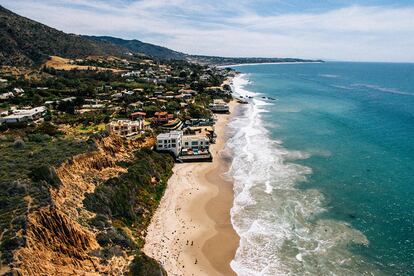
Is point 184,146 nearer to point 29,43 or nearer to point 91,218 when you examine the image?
point 91,218

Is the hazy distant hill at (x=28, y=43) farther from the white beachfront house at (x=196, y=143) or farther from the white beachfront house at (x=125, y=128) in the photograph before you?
the white beachfront house at (x=196, y=143)

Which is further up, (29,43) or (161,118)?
(29,43)

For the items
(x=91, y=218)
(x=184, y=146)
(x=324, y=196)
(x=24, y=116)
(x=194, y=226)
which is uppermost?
(x=24, y=116)

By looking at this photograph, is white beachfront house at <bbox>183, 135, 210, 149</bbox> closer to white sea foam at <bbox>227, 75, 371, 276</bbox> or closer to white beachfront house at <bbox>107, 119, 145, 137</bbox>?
white sea foam at <bbox>227, 75, 371, 276</bbox>

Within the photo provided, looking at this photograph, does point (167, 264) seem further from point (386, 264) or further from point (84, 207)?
point (386, 264)

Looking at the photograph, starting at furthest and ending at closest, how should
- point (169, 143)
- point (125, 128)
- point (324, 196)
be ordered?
point (125, 128)
point (169, 143)
point (324, 196)

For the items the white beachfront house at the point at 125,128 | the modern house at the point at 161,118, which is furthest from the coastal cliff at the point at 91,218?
the modern house at the point at 161,118

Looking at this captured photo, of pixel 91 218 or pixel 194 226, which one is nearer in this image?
pixel 91 218

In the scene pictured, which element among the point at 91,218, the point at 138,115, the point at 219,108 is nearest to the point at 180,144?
the point at 138,115

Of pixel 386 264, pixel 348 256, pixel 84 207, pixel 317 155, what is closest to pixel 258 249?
pixel 348 256
